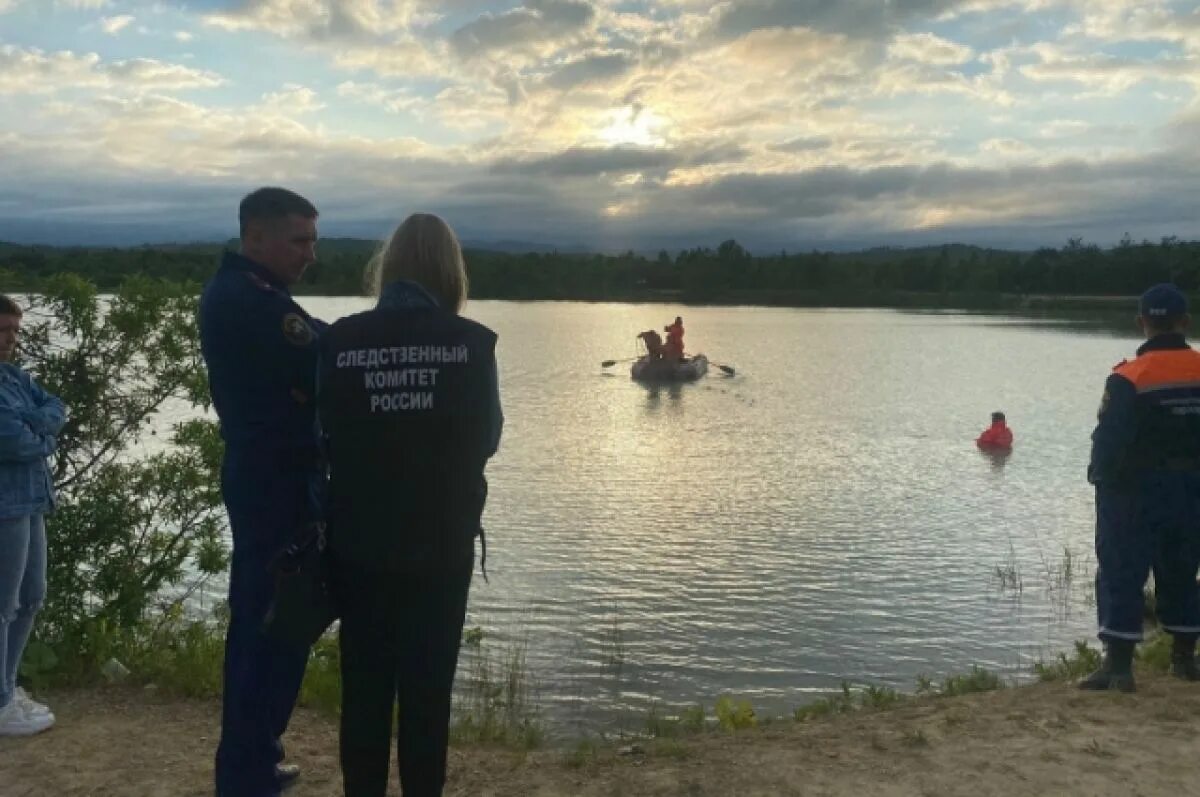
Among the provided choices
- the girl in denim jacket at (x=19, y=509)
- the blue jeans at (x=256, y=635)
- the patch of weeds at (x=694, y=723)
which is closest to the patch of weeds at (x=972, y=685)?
the patch of weeds at (x=694, y=723)

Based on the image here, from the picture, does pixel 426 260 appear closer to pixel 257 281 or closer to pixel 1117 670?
pixel 257 281

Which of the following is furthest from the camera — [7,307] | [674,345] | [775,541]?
[674,345]

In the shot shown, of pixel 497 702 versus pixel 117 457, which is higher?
pixel 117 457

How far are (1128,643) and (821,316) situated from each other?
7071 centimetres

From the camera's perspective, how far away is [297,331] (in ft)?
11.4

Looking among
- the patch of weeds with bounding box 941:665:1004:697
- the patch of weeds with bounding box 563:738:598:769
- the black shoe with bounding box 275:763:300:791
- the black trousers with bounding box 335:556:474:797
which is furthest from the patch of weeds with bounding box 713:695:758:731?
the black trousers with bounding box 335:556:474:797

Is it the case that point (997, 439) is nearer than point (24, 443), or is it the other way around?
point (24, 443)

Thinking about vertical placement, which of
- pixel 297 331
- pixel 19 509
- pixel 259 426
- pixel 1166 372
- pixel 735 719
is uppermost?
pixel 297 331

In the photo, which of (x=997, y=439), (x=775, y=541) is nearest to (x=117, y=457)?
(x=775, y=541)

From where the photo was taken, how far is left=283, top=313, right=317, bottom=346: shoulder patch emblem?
346 cm

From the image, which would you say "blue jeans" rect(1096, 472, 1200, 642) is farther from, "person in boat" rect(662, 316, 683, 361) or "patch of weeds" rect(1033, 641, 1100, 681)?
"person in boat" rect(662, 316, 683, 361)

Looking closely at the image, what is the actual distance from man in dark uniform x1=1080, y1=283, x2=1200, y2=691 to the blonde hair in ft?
12.2

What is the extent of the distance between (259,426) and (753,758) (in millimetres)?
2521

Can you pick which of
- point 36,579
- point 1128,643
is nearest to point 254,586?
point 36,579
